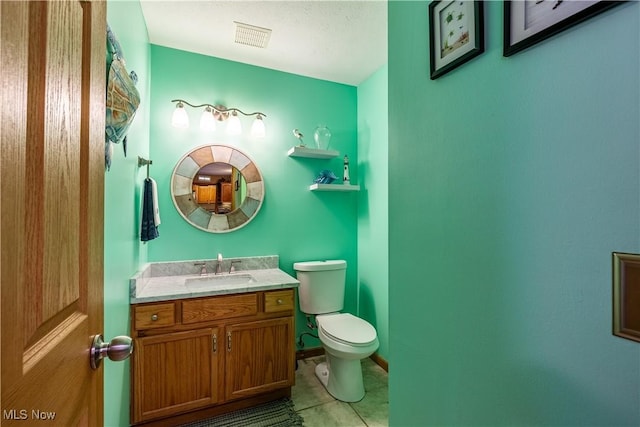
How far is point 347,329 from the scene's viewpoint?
76.2 inches

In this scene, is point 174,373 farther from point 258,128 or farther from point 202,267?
point 258,128

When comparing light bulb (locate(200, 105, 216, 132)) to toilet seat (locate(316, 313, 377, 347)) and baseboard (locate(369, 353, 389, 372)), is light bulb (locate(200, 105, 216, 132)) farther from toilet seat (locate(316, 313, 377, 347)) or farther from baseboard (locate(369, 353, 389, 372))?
baseboard (locate(369, 353, 389, 372))

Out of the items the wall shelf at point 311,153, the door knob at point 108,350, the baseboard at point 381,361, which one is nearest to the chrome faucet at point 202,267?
the wall shelf at point 311,153

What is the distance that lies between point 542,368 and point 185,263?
6.94ft

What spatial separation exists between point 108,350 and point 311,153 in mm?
1968

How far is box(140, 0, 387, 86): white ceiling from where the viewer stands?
1.67m

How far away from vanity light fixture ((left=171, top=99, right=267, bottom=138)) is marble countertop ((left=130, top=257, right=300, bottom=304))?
41.3 inches

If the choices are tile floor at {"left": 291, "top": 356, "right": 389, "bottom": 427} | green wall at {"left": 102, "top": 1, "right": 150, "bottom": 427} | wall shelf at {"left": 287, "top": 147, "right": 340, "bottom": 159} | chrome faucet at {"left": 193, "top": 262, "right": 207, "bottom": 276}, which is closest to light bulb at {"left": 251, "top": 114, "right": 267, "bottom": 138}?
wall shelf at {"left": 287, "top": 147, "right": 340, "bottom": 159}

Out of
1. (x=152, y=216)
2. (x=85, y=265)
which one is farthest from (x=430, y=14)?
(x=152, y=216)

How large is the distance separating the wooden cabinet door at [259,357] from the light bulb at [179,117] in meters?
1.49

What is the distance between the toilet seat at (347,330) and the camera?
5.84ft

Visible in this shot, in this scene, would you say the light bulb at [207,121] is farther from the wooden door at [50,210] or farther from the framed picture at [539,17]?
the framed picture at [539,17]

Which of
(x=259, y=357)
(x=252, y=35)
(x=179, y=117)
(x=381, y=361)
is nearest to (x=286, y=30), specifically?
(x=252, y=35)

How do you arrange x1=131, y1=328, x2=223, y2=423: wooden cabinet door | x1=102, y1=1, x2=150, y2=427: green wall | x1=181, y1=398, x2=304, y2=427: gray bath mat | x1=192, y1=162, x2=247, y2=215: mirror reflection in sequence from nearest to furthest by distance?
1. x1=102, y1=1, x2=150, y2=427: green wall
2. x1=131, y1=328, x2=223, y2=423: wooden cabinet door
3. x1=181, y1=398, x2=304, y2=427: gray bath mat
4. x1=192, y1=162, x2=247, y2=215: mirror reflection
